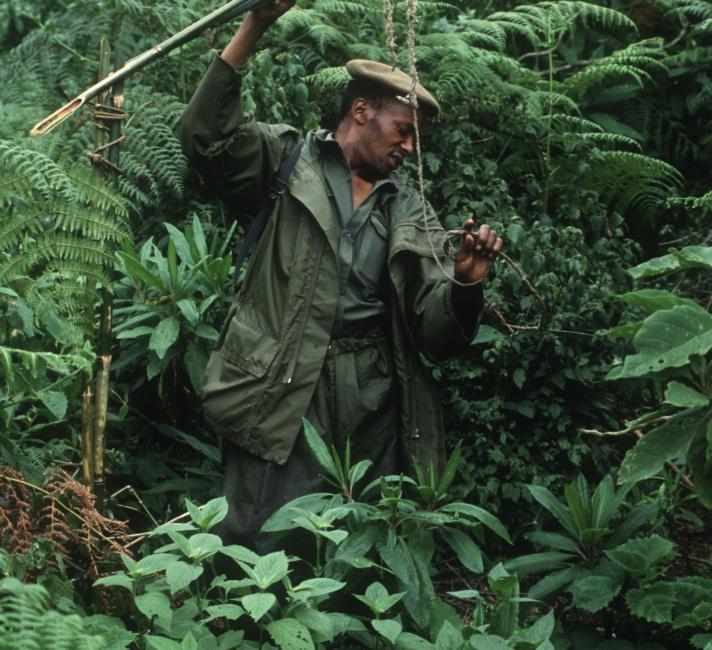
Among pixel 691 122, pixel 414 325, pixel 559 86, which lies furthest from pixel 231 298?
A: pixel 691 122

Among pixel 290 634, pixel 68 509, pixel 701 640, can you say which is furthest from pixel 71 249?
pixel 701 640

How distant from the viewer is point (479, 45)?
24.4 feet

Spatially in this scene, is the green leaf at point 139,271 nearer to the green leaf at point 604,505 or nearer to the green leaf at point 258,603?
the green leaf at point 604,505

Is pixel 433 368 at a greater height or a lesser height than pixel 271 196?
lesser

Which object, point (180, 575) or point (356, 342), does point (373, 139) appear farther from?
point (180, 575)

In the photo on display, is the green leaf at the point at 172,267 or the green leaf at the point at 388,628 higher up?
the green leaf at the point at 172,267

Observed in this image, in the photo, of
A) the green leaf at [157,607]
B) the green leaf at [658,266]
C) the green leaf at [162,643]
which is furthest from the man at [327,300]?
the green leaf at [162,643]

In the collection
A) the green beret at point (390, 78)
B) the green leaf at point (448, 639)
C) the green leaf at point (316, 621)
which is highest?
the green beret at point (390, 78)

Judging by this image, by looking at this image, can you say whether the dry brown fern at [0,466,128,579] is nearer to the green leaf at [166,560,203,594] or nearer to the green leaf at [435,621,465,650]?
the green leaf at [166,560,203,594]

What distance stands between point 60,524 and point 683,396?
1.88 meters

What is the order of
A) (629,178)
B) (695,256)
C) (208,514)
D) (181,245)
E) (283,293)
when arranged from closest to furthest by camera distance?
(208,514) < (695,256) < (283,293) < (181,245) < (629,178)

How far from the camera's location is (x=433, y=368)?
19.6 ft

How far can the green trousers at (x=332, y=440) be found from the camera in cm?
483

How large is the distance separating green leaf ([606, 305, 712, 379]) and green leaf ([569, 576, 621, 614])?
0.84 m
